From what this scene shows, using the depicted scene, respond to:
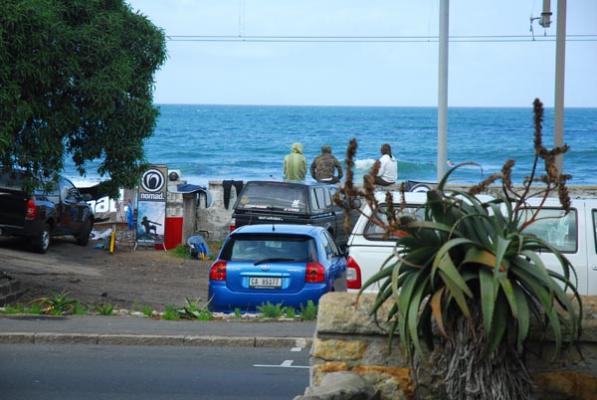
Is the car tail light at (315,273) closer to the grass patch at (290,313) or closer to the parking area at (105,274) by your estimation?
the grass patch at (290,313)

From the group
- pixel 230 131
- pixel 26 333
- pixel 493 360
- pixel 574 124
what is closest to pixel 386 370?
pixel 493 360

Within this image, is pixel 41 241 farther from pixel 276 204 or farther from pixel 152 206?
pixel 276 204

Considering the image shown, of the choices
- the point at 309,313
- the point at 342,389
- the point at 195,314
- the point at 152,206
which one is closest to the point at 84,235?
the point at 152,206

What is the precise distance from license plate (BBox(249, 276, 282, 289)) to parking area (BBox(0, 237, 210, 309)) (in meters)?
3.50

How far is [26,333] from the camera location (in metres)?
13.0

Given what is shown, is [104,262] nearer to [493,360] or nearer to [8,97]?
[8,97]

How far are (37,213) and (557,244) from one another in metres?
13.0

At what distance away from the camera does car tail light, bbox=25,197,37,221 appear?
2202 cm

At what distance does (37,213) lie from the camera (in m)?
22.2

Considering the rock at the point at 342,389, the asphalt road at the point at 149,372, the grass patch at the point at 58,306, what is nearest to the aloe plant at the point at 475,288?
the rock at the point at 342,389

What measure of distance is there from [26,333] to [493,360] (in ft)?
27.4

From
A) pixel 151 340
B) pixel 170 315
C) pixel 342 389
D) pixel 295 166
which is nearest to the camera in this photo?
pixel 342 389

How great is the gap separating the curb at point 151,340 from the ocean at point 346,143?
39804 millimetres

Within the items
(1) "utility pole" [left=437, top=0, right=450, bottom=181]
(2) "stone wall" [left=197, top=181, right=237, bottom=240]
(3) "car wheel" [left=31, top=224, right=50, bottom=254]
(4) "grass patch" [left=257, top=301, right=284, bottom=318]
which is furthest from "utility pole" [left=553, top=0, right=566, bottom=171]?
(3) "car wheel" [left=31, top=224, right=50, bottom=254]
